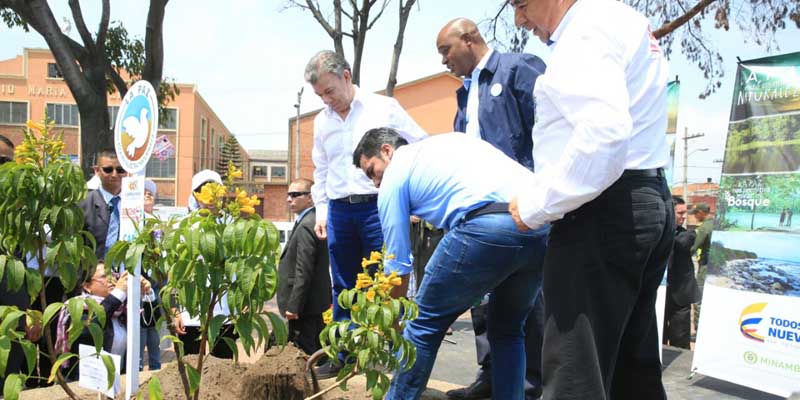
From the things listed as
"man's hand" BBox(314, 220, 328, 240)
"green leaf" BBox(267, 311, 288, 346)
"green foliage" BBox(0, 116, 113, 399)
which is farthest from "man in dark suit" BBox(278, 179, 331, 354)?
"green leaf" BBox(267, 311, 288, 346)

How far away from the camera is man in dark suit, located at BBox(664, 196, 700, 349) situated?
691cm

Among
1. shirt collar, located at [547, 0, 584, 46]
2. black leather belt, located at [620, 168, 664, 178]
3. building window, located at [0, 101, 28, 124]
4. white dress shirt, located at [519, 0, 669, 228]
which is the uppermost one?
building window, located at [0, 101, 28, 124]

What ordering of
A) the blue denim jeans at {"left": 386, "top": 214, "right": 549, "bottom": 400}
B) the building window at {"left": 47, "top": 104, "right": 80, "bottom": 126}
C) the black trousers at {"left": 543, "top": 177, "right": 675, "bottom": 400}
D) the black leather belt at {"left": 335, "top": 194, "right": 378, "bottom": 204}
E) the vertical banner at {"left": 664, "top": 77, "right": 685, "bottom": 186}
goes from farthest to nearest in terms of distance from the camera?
the building window at {"left": 47, "top": 104, "right": 80, "bottom": 126} → the vertical banner at {"left": 664, "top": 77, "right": 685, "bottom": 186} → the black leather belt at {"left": 335, "top": 194, "right": 378, "bottom": 204} → the blue denim jeans at {"left": 386, "top": 214, "right": 549, "bottom": 400} → the black trousers at {"left": 543, "top": 177, "right": 675, "bottom": 400}

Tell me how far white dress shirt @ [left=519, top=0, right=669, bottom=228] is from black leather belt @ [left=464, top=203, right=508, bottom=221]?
62 centimetres

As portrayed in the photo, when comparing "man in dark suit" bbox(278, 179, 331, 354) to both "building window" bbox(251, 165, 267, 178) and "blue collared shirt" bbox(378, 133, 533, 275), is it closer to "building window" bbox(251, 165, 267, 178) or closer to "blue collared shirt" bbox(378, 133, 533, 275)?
"blue collared shirt" bbox(378, 133, 533, 275)

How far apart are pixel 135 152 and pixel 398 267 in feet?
5.59

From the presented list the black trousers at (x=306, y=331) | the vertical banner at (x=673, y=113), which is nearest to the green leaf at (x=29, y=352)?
the black trousers at (x=306, y=331)

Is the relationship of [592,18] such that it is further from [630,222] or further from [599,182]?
[630,222]

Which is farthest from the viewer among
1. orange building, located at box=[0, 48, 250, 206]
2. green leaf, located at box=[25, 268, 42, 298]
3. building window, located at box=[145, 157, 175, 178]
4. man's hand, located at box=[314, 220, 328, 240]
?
building window, located at box=[145, 157, 175, 178]

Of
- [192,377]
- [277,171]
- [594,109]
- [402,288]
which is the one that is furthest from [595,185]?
[277,171]

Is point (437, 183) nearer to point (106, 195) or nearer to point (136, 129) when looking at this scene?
point (136, 129)

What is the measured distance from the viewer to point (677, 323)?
279 inches

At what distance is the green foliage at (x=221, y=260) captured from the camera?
1.98 metres

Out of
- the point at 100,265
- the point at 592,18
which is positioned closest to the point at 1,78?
the point at 100,265
